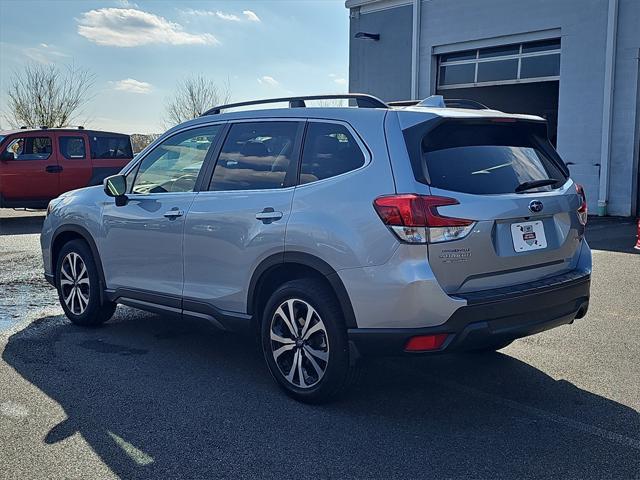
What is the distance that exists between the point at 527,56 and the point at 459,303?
561 inches

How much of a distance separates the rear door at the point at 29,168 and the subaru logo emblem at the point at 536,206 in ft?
41.6

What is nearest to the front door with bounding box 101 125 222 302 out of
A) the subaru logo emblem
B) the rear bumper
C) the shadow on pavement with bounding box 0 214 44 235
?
the rear bumper

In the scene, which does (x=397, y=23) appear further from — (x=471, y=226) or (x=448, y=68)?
(x=471, y=226)

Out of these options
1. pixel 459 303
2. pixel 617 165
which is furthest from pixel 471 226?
pixel 617 165

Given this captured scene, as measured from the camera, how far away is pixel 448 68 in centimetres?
1850

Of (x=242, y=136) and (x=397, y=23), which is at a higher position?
(x=397, y=23)

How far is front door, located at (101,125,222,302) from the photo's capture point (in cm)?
513

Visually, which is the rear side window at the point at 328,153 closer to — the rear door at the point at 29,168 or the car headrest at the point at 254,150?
the car headrest at the point at 254,150

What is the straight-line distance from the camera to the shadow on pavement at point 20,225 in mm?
13008

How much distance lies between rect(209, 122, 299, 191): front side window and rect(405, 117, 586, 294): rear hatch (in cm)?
93

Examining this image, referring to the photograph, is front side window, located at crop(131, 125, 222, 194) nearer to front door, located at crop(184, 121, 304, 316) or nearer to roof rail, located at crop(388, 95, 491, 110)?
Result: front door, located at crop(184, 121, 304, 316)

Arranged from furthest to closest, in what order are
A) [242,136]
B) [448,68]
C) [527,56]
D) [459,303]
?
[448,68] < [527,56] < [242,136] < [459,303]

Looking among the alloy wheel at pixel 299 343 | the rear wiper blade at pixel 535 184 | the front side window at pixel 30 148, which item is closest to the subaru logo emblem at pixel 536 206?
the rear wiper blade at pixel 535 184

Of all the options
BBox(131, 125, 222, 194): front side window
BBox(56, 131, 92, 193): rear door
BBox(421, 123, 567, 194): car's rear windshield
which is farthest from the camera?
BBox(56, 131, 92, 193): rear door
